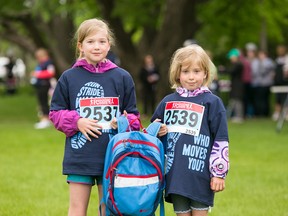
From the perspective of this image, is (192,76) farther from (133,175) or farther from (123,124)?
Answer: (133,175)

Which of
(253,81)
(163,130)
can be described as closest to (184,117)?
(163,130)

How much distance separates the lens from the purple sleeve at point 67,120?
5098 millimetres

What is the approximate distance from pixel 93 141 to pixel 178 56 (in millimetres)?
896

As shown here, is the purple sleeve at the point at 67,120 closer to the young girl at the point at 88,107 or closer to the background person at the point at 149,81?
the young girl at the point at 88,107

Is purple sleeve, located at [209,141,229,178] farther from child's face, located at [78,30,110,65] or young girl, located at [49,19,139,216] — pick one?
child's face, located at [78,30,110,65]

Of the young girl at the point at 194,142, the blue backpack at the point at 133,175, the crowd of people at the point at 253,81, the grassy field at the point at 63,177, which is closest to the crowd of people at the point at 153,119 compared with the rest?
the young girl at the point at 194,142

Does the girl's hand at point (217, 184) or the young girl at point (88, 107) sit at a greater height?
the young girl at point (88, 107)

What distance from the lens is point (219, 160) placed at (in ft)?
16.3

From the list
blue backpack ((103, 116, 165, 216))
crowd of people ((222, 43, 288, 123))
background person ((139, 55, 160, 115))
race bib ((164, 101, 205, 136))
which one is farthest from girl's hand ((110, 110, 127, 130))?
background person ((139, 55, 160, 115))

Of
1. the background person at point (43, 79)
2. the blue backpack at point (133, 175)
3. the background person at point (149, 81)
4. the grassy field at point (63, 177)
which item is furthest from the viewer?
the background person at point (149, 81)

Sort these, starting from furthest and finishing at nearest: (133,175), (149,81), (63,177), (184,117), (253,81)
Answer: (253,81)
(149,81)
(63,177)
(184,117)
(133,175)

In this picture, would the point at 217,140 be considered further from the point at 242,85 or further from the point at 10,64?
the point at 10,64

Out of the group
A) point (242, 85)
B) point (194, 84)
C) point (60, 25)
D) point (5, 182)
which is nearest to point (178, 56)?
point (194, 84)

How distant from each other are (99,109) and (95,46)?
473 mm
